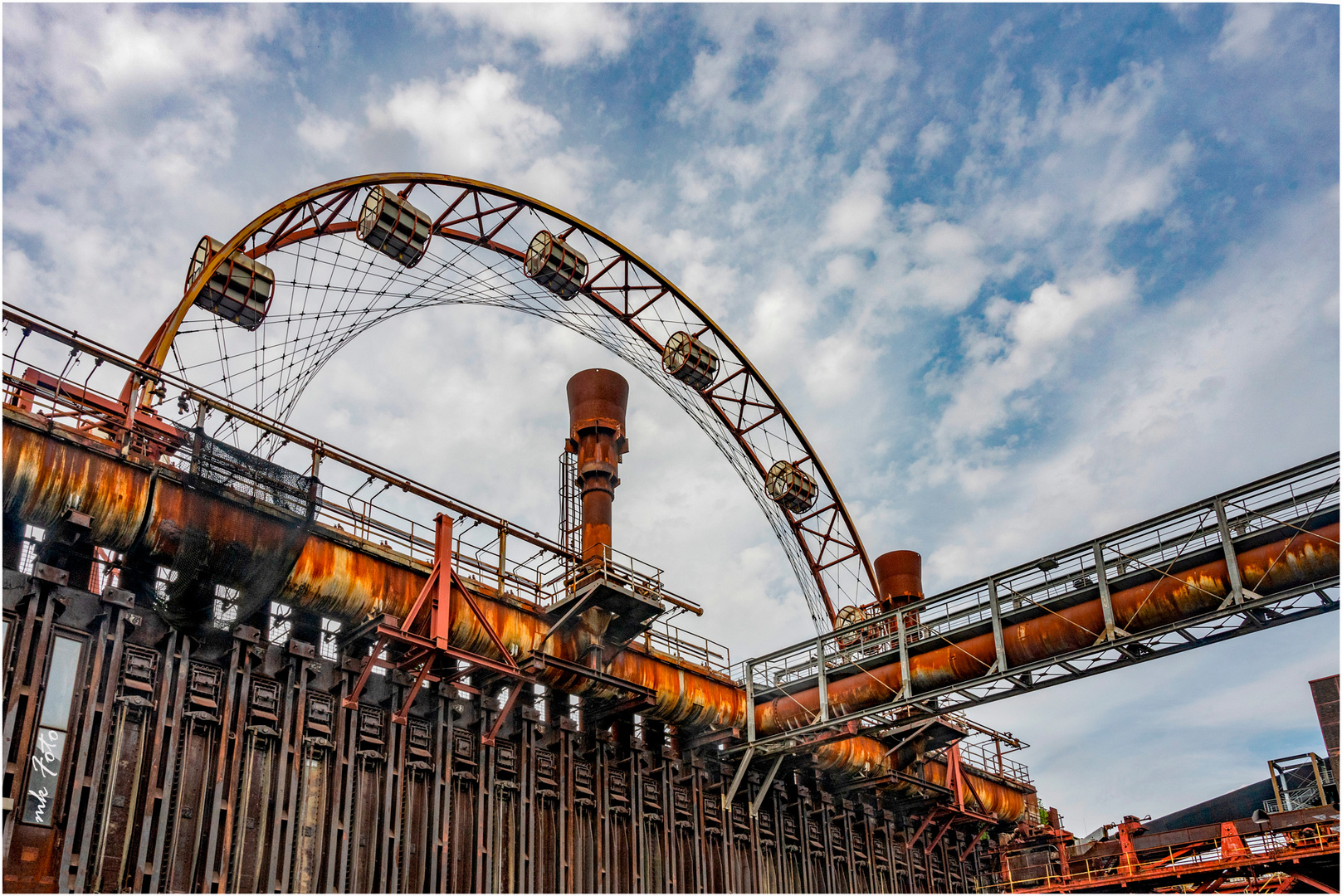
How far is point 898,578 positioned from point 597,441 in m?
12.7

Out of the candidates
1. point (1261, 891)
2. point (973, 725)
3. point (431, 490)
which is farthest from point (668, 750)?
point (1261, 891)

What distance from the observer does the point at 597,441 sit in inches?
1128

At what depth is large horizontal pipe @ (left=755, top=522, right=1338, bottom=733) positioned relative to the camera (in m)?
19.3

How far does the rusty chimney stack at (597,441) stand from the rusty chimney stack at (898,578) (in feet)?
37.4

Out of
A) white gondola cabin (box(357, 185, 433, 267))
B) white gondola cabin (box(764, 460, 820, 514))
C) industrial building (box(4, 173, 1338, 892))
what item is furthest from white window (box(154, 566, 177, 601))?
white gondola cabin (box(764, 460, 820, 514))

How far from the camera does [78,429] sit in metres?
19.0

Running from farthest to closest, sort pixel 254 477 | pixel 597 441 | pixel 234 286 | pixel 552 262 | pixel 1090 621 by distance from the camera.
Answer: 1. pixel 552 262
2. pixel 597 441
3. pixel 234 286
4. pixel 1090 621
5. pixel 254 477

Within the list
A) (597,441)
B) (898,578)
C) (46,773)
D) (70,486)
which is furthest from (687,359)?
(46,773)

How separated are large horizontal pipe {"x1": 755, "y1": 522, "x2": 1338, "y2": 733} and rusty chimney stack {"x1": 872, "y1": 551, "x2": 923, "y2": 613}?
958 cm

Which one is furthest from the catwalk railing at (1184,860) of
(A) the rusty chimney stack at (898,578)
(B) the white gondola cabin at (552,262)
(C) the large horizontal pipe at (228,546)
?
(B) the white gondola cabin at (552,262)

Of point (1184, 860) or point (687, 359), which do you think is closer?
point (687, 359)

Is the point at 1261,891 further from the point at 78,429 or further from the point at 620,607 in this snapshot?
the point at 78,429

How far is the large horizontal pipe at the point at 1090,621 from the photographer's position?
19281 mm

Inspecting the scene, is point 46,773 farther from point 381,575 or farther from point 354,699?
point 381,575
